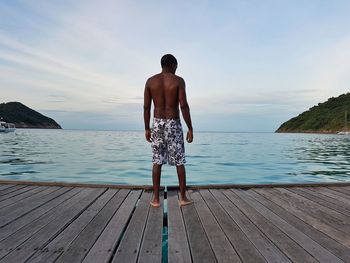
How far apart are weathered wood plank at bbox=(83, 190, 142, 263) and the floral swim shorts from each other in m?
0.88

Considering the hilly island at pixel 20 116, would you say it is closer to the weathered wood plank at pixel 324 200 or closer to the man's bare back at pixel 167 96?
the man's bare back at pixel 167 96

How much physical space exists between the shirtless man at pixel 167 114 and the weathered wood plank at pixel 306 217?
1731 millimetres

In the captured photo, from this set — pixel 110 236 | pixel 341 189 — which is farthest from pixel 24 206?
pixel 341 189

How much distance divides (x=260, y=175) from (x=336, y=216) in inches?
435

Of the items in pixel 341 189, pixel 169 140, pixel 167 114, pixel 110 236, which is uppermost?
pixel 167 114

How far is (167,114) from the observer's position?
14.6 feet

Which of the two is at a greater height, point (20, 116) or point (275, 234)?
point (20, 116)

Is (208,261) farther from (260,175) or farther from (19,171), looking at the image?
(19,171)

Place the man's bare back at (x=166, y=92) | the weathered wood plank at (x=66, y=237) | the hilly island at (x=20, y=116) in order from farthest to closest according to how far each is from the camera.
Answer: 1. the hilly island at (x=20, y=116)
2. the man's bare back at (x=166, y=92)
3. the weathered wood plank at (x=66, y=237)

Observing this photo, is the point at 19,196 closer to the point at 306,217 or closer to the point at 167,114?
the point at 167,114

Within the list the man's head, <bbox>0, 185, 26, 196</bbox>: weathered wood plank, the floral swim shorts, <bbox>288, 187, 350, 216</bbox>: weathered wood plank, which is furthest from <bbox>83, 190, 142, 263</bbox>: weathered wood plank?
<bbox>288, 187, 350, 216</bbox>: weathered wood plank

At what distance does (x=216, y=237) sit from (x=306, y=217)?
5.55ft

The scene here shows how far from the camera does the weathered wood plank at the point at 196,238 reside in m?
2.67

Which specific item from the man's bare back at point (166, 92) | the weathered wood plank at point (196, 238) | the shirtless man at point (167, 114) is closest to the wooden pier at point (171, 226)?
the weathered wood plank at point (196, 238)
